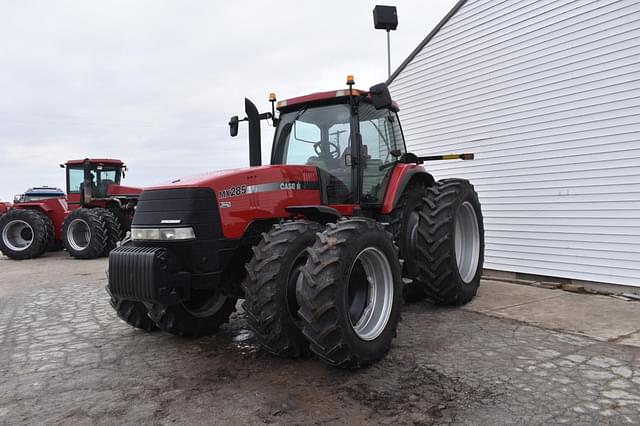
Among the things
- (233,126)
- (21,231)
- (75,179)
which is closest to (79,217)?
(75,179)

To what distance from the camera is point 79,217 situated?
12.3 meters

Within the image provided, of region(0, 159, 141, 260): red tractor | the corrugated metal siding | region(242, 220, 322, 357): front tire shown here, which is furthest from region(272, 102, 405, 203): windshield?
region(0, 159, 141, 260): red tractor

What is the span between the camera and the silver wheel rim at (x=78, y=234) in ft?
40.8

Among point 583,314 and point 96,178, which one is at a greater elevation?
point 96,178

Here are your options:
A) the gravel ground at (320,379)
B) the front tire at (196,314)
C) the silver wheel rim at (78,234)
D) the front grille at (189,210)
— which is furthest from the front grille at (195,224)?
the silver wheel rim at (78,234)

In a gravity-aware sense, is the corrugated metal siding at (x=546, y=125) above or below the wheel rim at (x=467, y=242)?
→ above

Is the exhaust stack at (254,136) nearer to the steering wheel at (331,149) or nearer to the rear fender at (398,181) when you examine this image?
the steering wheel at (331,149)

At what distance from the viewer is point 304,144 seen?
5141 millimetres

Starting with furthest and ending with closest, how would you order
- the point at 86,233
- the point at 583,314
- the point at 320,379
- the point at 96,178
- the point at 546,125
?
the point at 96,178
the point at 86,233
the point at 546,125
the point at 583,314
the point at 320,379

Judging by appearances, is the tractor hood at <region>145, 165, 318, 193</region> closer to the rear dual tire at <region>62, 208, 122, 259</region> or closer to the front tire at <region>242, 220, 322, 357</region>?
the front tire at <region>242, 220, 322, 357</region>

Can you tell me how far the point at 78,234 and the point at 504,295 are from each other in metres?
11.1

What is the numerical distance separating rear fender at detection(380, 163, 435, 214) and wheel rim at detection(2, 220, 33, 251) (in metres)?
11.7

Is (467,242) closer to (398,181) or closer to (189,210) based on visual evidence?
(398,181)

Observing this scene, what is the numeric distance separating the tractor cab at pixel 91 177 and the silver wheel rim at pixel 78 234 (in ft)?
2.72
